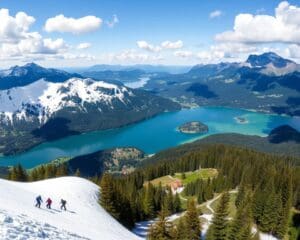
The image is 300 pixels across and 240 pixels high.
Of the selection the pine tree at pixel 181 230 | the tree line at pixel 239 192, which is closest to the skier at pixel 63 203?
the tree line at pixel 239 192

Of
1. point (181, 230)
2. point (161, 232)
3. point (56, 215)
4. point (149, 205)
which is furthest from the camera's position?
point (149, 205)

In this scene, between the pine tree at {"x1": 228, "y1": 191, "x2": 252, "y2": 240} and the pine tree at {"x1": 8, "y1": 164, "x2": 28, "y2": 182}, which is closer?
the pine tree at {"x1": 228, "y1": 191, "x2": 252, "y2": 240}

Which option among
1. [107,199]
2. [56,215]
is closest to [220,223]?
[107,199]

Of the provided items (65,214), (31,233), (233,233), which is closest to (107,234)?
(65,214)

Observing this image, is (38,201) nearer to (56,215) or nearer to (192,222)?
(56,215)

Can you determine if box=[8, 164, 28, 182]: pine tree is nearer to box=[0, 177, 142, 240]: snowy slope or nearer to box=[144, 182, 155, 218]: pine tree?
box=[0, 177, 142, 240]: snowy slope

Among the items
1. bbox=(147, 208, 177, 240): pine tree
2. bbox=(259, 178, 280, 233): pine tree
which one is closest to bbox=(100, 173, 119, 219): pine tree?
bbox=(147, 208, 177, 240): pine tree

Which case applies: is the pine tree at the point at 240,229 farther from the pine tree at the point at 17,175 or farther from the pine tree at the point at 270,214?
the pine tree at the point at 17,175

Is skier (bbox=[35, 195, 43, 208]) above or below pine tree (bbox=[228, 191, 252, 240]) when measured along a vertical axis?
above

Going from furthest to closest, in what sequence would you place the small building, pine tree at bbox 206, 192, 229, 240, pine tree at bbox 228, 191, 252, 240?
the small building < pine tree at bbox 206, 192, 229, 240 < pine tree at bbox 228, 191, 252, 240
